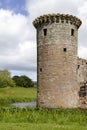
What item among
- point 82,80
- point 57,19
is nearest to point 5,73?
point 82,80

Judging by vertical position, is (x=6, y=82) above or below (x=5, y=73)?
below

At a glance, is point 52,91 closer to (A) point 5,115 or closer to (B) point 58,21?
(B) point 58,21

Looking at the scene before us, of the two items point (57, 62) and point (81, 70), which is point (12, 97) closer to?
point (81, 70)

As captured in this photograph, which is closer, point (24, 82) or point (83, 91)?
point (83, 91)

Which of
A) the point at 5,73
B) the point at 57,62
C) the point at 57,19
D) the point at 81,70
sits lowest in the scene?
the point at 81,70

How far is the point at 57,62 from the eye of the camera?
24688 mm

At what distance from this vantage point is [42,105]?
25.0 m

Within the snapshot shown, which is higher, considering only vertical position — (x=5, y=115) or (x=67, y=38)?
(x=67, y=38)

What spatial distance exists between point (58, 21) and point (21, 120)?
11069 mm

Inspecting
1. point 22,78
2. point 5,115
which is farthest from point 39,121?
point 22,78

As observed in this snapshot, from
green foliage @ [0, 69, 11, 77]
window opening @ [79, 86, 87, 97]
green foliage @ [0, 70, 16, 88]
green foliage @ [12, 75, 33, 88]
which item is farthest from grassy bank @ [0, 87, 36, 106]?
green foliage @ [0, 69, 11, 77]

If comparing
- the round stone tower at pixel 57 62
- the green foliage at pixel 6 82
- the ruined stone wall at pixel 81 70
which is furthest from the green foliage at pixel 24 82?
the round stone tower at pixel 57 62

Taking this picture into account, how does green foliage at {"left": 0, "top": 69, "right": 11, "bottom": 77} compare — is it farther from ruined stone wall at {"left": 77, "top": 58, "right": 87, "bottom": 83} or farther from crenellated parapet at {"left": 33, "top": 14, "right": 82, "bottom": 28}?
crenellated parapet at {"left": 33, "top": 14, "right": 82, "bottom": 28}

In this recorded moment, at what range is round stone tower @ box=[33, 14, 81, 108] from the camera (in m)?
24.5
